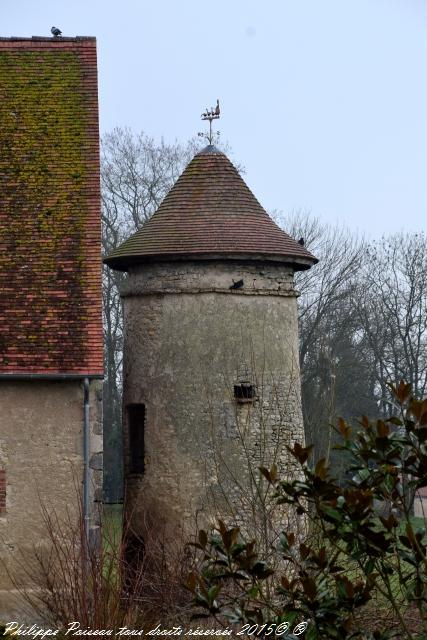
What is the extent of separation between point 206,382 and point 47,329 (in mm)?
3411

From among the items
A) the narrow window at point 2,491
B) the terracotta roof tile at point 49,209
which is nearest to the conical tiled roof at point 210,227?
the terracotta roof tile at point 49,209

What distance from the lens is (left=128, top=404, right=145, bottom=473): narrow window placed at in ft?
57.3

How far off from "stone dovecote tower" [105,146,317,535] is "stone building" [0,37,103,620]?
2.23 m

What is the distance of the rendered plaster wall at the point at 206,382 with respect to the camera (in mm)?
16453

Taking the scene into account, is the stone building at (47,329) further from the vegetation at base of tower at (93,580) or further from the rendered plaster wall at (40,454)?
the vegetation at base of tower at (93,580)

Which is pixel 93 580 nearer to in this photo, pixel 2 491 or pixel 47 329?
pixel 2 491

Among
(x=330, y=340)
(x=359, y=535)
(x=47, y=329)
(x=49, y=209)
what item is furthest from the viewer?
(x=330, y=340)

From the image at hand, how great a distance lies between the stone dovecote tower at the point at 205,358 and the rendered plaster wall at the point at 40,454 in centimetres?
294

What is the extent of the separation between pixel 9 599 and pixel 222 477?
4119mm

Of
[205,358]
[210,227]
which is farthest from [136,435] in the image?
[210,227]

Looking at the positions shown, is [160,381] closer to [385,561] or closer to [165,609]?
[165,609]

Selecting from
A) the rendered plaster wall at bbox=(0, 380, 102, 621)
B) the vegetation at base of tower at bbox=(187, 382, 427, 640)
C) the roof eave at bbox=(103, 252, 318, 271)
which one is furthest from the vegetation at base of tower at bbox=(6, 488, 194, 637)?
the roof eave at bbox=(103, 252, 318, 271)

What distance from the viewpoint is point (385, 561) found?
725 cm

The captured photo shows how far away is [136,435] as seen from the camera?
57.9 feet
